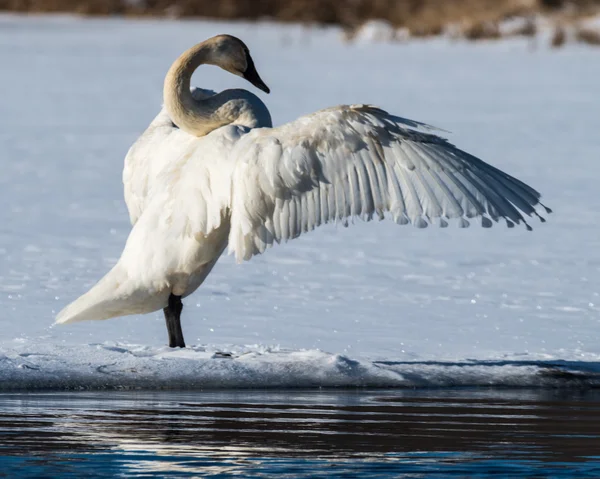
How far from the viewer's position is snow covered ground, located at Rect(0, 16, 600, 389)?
19.2 feet

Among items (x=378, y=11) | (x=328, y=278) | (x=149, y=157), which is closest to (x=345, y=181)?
(x=149, y=157)

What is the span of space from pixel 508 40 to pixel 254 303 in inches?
810

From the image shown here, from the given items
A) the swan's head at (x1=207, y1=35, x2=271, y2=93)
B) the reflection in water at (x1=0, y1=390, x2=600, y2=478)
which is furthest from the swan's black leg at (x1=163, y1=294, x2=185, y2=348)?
the swan's head at (x1=207, y1=35, x2=271, y2=93)

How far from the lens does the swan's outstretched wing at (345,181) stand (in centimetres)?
563

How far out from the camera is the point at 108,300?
5934 millimetres

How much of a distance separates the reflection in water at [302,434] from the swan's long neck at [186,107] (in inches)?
57.1

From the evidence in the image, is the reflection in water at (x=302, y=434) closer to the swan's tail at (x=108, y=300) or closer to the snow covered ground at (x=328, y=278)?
the snow covered ground at (x=328, y=278)

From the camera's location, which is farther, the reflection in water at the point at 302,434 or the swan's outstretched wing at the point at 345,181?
the swan's outstretched wing at the point at 345,181

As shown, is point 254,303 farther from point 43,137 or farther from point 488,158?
point 43,137

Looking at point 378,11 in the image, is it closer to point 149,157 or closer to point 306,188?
point 149,157

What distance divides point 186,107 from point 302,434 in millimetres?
2247

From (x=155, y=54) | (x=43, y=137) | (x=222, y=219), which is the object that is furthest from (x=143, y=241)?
(x=155, y=54)

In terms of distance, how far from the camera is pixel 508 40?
88.2 feet

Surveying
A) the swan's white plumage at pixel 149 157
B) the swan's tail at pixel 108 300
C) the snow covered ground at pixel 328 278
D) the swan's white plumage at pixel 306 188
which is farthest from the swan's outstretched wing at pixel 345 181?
the swan's white plumage at pixel 149 157
